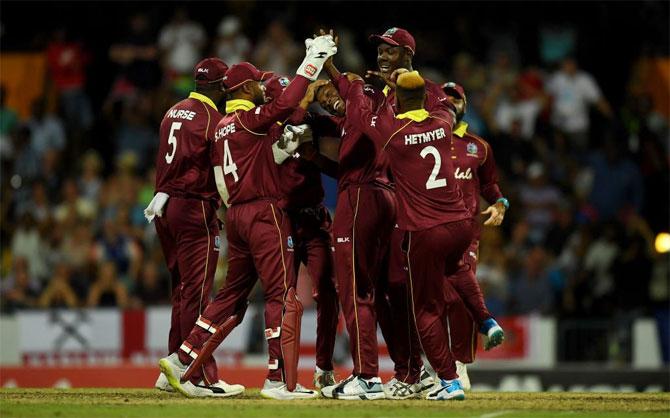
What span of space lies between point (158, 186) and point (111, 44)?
447 inches

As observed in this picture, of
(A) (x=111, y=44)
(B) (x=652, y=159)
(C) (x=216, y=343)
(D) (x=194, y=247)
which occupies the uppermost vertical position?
(A) (x=111, y=44)

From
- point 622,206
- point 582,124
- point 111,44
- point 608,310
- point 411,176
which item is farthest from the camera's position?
point 111,44

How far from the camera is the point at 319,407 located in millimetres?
11516

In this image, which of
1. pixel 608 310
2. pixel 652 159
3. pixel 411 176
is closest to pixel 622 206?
pixel 652 159

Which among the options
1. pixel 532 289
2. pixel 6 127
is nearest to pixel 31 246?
pixel 6 127

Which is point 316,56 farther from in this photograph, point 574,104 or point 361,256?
point 574,104

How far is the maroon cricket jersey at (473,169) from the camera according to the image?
1390 cm

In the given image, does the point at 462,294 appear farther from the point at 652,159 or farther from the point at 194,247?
the point at 652,159

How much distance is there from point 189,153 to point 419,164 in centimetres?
229

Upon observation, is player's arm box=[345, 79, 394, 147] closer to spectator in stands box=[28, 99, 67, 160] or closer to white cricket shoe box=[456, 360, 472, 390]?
white cricket shoe box=[456, 360, 472, 390]

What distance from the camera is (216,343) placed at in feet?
40.7

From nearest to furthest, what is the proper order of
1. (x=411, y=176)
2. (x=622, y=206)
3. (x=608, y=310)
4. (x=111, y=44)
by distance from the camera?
(x=411, y=176) → (x=608, y=310) → (x=622, y=206) → (x=111, y=44)

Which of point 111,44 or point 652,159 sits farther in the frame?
point 111,44

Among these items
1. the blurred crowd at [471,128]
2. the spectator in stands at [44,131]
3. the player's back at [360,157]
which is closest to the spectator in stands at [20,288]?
the blurred crowd at [471,128]
